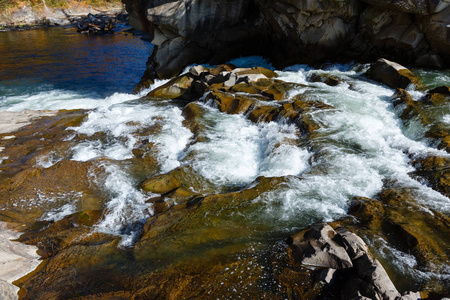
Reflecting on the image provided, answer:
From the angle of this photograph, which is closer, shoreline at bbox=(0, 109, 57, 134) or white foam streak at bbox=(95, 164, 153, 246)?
white foam streak at bbox=(95, 164, 153, 246)

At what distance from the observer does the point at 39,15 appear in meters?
52.4

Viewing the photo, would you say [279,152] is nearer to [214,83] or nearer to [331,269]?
[331,269]

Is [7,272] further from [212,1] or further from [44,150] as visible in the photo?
[212,1]

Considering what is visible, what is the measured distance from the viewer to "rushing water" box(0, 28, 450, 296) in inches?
270

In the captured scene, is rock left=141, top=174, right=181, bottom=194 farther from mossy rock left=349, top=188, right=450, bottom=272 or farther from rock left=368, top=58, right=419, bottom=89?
rock left=368, top=58, right=419, bottom=89

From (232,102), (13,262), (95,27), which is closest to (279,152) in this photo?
(232,102)

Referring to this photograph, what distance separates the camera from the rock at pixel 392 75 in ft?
42.8

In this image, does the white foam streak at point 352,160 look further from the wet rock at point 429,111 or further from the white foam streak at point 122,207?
the white foam streak at point 122,207

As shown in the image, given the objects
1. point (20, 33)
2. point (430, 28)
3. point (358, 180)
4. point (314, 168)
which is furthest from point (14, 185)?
point (20, 33)

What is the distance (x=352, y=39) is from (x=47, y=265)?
17.6m

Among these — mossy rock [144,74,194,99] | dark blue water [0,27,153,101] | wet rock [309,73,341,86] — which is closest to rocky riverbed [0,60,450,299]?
wet rock [309,73,341,86]

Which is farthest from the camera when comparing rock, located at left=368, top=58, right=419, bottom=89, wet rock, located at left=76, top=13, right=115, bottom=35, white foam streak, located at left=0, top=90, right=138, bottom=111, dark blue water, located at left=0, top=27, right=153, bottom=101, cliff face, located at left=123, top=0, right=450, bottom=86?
wet rock, located at left=76, top=13, right=115, bottom=35

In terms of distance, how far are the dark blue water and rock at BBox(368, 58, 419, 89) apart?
15.2m

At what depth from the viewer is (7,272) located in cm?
530
